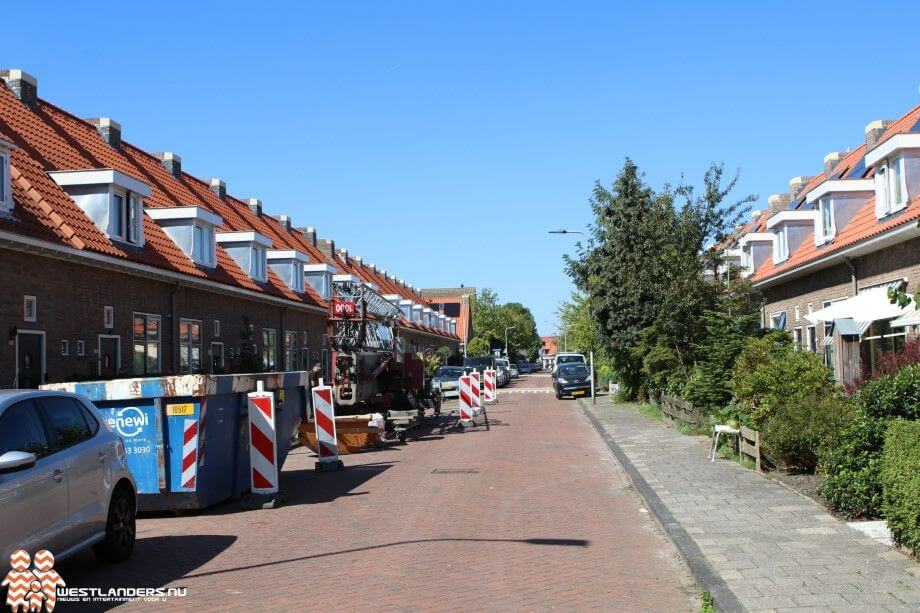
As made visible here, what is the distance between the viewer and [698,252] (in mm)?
22156

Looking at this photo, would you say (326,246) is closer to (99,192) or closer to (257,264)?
(257,264)

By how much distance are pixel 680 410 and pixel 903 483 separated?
43.5 feet

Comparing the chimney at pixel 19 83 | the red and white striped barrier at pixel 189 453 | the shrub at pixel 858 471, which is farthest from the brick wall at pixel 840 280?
Answer: the chimney at pixel 19 83

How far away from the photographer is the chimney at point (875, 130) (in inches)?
1072

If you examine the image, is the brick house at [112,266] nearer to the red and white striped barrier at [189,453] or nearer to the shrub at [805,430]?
the red and white striped barrier at [189,453]

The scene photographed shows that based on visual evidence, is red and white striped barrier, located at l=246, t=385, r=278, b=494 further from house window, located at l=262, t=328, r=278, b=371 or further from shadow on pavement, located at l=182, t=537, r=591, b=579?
house window, located at l=262, t=328, r=278, b=371

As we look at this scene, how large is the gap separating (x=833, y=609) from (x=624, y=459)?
30.0ft

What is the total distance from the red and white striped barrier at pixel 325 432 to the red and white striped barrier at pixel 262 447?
140 inches

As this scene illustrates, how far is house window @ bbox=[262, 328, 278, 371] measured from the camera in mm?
29719

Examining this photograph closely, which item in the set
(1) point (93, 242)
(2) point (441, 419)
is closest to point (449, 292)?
(2) point (441, 419)

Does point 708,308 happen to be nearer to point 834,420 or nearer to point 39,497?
point 834,420

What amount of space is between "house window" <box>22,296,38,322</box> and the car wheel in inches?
336

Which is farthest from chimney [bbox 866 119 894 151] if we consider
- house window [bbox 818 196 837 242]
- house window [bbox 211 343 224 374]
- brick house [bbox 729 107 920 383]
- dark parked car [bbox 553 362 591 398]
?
house window [bbox 211 343 224 374]

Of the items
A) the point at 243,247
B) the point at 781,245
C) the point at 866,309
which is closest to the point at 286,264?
the point at 243,247
